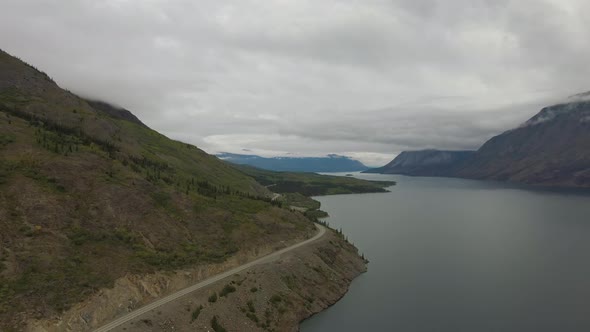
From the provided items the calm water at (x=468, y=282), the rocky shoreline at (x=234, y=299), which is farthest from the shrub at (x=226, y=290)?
the calm water at (x=468, y=282)

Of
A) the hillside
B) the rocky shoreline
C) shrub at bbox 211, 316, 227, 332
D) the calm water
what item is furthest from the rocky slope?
the hillside

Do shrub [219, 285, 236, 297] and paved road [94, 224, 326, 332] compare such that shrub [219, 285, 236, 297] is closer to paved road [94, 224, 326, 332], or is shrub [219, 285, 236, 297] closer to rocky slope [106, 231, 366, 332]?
A: rocky slope [106, 231, 366, 332]

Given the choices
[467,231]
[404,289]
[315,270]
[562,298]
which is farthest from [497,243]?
[315,270]

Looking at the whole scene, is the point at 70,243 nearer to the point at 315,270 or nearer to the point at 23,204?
the point at 23,204

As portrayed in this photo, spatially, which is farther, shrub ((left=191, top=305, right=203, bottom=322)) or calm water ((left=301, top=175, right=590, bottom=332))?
calm water ((left=301, top=175, right=590, bottom=332))

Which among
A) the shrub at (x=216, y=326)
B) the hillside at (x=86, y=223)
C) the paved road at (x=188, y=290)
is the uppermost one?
the hillside at (x=86, y=223)

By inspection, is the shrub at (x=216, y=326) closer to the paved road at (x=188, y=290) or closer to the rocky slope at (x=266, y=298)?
the rocky slope at (x=266, y=298)

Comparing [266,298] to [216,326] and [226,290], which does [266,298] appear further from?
[216,326]

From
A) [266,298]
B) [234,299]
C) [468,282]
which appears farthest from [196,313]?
[468,282]
